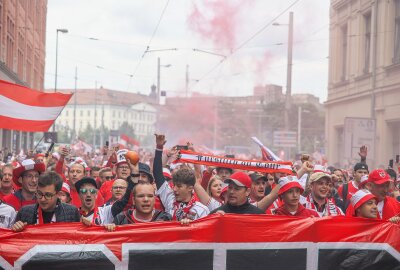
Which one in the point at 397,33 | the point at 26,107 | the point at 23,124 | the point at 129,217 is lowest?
the point at 129,217

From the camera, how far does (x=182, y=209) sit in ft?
19.5

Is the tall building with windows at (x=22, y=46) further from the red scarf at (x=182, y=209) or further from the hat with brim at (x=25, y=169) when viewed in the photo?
the red scarf at (x=182, y=209)

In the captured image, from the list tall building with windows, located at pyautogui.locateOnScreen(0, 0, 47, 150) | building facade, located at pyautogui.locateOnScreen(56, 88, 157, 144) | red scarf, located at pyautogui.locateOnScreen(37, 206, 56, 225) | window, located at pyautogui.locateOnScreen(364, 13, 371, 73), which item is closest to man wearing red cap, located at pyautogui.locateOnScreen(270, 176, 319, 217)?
red scarf, located at pyautogui.locateOnScreen(37, 206, 56, 225)

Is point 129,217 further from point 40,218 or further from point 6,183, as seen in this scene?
point 6,183

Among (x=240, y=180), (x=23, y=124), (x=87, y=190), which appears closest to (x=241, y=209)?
(x=240, y=180)

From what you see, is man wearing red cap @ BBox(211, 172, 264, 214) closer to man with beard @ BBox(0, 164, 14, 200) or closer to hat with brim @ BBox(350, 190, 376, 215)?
hat with brim @ BBox(350, 190, 376, 215)

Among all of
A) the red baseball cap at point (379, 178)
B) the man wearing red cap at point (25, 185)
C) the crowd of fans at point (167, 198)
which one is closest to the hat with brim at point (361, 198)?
the crowd of fans at point (167, 198)

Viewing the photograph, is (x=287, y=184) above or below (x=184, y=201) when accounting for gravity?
above

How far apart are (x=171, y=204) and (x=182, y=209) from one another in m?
0.23

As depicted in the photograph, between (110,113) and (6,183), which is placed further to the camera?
(110,113)

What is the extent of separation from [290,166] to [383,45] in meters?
18.8

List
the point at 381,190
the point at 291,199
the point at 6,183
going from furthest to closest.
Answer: the point at 6,183, the point at 381,190, the point at 291,199

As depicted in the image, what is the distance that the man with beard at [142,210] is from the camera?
17.2 ft

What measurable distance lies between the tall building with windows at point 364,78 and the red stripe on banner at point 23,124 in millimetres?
10684
